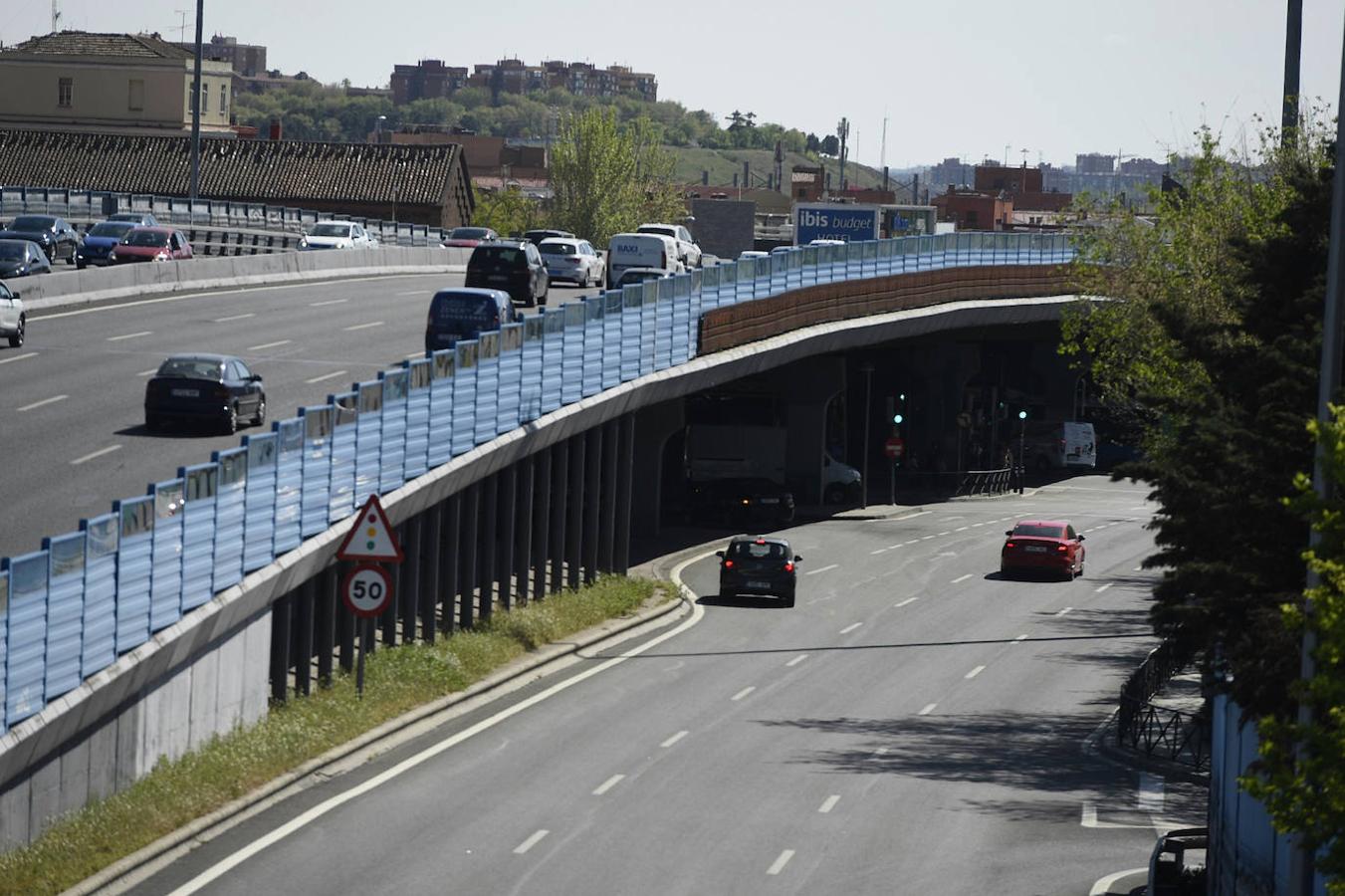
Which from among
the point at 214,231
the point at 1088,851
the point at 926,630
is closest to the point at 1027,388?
the point at 214,231

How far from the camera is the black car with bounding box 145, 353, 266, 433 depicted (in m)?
38.1

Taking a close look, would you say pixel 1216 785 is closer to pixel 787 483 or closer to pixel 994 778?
pixel 994 778

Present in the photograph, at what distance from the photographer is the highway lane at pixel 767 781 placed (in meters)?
24.7

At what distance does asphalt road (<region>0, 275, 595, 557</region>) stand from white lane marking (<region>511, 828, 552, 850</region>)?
7793mm

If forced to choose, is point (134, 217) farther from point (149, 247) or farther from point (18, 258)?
point (18, 258)

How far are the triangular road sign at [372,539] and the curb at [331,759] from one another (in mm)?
3042

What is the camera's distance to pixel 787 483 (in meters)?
71.3

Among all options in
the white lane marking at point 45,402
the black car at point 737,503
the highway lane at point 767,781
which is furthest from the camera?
the black car at point 737,503

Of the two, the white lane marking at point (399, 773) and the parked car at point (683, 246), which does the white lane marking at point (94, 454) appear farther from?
the parked car at point (683, 246)

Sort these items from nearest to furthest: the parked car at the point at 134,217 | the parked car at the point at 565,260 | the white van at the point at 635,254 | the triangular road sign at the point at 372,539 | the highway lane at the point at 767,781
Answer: the highway lane at the point at 767,781
the triangular road sign at the point at 372,539
the white van at the point at 635,254
the parked car at the point at 565,260
the parked car at the point at 134,217

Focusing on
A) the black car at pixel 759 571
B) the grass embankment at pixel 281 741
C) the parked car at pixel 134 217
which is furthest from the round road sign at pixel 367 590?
the parked car at pixel 134 217

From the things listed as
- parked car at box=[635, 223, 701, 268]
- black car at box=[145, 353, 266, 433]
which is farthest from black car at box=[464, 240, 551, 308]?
black car at box=[145, 353, 266, 433]

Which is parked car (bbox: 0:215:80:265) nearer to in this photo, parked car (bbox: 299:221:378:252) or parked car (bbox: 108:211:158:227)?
parked car (bbox: 108:211:158:227)

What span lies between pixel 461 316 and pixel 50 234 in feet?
83.7
